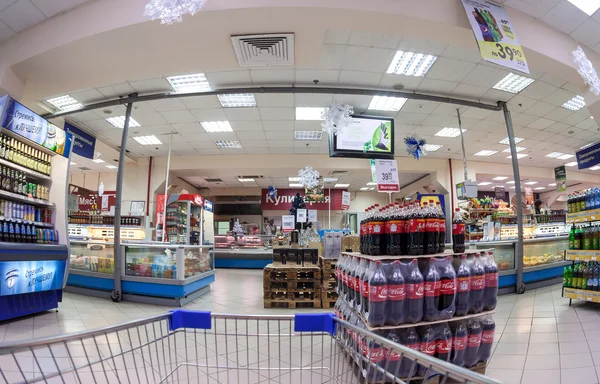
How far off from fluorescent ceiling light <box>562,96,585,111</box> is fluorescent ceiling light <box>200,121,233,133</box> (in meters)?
8.13

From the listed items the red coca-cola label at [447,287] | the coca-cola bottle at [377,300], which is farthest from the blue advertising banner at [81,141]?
the red coca-cola label at [447,287]

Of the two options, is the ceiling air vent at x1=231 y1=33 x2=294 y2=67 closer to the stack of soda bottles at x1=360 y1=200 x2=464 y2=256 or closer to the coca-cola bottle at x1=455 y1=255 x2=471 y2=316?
the stack of soda bottles at x1=360 y1=200 x2=464 y2=256

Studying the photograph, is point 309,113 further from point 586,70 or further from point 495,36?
point 586,70

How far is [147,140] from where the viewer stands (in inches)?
385

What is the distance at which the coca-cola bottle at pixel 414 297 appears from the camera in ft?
7.79

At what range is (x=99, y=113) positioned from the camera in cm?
774

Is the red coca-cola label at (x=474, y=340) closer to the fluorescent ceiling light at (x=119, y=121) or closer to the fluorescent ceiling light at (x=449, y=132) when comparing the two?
the fluorescent ceiling light at (x=449, y=132)

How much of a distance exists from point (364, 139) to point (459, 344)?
4.42 m

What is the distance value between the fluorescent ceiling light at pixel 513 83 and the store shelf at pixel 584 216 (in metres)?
2.78

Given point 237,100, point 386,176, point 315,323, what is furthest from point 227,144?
point 315,323

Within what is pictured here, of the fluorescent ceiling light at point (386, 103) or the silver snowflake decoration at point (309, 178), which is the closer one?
the fluorescent ceiling light at point (386, 103)

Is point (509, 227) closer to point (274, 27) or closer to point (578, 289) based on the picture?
point (578, 289)

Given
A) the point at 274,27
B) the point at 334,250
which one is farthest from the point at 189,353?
the point at 274,27

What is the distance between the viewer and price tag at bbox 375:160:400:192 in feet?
23.6
